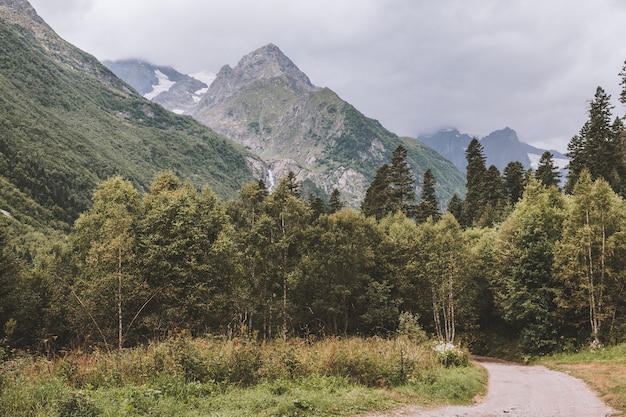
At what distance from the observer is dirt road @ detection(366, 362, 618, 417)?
42.0ft

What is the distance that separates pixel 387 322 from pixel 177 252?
73.9 ft

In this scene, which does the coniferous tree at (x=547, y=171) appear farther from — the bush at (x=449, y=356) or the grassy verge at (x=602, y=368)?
the bush at (x=449, y=356)

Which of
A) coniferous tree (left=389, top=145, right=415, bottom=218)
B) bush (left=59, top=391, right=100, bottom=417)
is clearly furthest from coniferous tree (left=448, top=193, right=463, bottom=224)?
bush (left=59, top=391, right=100, bottom=417)

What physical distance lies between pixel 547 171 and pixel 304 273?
2102 inches

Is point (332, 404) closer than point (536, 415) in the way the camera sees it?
Yes

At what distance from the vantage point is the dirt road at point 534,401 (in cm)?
1280

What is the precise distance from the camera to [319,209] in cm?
6494

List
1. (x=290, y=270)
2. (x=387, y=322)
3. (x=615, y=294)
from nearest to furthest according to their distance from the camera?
1. (x=615, y=294)
2. (x=290, y=270)
3. (x=387, y=322)

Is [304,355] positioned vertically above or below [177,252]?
below

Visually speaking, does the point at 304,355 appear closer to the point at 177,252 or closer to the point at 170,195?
the point at 177,252

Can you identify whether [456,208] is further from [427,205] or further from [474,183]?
[427,205]

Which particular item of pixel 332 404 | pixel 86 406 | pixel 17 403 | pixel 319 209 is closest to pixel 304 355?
pixel 332 404

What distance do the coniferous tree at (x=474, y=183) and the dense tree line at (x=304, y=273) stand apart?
31587mm

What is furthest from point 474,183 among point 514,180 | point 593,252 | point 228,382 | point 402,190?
point 228,382
